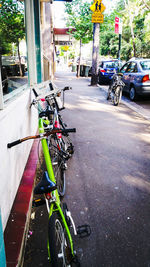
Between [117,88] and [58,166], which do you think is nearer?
[58,166]

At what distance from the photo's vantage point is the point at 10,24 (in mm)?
2879

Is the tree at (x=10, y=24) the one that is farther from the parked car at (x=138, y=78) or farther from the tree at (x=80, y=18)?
the tree at (x=80, y=18)

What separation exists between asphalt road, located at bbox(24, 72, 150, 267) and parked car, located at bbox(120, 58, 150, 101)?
2932 millimetres

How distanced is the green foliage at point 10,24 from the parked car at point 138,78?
5754 mm

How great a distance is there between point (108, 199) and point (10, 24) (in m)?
2.77

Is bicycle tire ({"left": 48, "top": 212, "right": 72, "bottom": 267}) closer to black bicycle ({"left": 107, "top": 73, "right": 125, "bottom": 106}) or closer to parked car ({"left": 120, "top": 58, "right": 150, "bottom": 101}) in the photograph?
black bicycle ({"left": 107, "top": 73, "right": 125, "bottom": 106})

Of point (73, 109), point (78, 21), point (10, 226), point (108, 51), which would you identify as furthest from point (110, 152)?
point (108, 51)

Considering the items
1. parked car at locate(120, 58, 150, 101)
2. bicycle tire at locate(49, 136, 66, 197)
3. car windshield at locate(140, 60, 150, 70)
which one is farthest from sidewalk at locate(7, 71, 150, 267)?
car windshield at locate(140, 60, 150, 70)

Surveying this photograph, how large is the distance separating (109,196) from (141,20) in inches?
1254

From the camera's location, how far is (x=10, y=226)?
85.6 inches

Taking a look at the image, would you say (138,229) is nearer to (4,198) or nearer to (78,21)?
(4,198)

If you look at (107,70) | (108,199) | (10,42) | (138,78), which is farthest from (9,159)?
(107,70)

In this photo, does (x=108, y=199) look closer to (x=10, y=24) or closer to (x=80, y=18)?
(x=10, y=24)

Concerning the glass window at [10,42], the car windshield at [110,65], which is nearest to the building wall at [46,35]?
the car windshield at [110,65]
